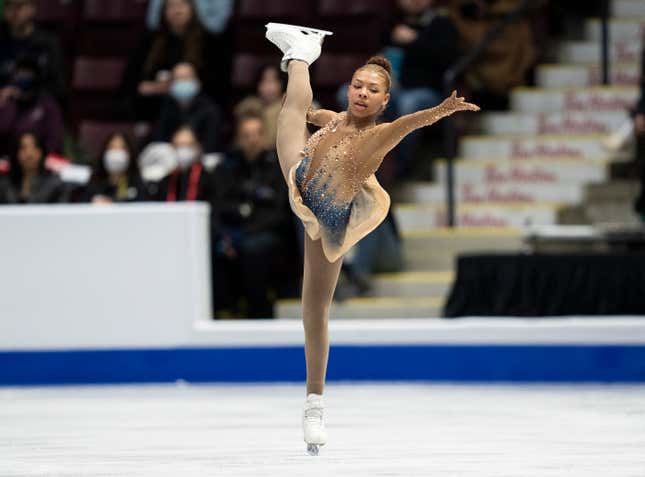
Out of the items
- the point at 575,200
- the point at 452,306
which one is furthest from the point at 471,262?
the point at 575,200

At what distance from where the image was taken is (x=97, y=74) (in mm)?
9828

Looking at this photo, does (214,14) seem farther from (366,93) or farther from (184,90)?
(366,93)

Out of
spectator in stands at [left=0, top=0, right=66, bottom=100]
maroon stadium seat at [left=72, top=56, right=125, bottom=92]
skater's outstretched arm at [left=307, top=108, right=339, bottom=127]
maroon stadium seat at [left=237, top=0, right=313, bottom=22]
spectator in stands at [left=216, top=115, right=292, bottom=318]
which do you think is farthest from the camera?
maroon stadium seat at [left=72, top=56, right=125, bottom=92]

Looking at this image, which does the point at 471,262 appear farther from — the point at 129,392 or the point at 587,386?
the point at 129,392

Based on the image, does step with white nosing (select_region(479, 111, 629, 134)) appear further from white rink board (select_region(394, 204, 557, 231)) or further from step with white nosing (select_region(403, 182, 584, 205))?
white rink board (select_region(394, 204, 557, 231))

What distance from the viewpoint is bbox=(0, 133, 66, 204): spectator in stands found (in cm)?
823

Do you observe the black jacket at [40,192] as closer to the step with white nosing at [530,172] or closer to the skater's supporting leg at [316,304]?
the step with white nosing at [530,172]

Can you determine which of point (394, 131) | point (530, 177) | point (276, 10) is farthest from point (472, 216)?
point (394, 131)

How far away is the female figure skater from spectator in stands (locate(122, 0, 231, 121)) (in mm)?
4515

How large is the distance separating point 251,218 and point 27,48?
2326 millimetres

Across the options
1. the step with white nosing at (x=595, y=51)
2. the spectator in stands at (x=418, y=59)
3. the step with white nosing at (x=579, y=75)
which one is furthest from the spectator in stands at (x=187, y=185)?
the step with white nosing at (x=595, y=51)

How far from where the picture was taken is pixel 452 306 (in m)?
7.40

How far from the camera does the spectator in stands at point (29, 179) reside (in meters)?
8.23

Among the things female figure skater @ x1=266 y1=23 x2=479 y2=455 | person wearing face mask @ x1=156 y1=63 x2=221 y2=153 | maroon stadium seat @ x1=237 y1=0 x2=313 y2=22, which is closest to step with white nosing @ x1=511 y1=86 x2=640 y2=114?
maroon stadium seat @ x1=237 y1=0 x2=313 y2=22
